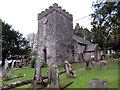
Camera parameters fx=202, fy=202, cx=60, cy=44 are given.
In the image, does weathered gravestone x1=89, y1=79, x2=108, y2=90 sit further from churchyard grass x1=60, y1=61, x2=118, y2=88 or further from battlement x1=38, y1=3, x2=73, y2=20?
battlement x1=38, y1=3, x2=73, y2=20

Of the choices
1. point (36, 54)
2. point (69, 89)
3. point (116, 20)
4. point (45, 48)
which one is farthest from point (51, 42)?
point (69, 89)

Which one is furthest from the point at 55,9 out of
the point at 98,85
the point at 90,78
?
the point at 98,85

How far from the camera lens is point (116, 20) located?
21.9 metres

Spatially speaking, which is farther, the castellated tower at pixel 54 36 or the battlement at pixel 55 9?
the battlement at pixel 55 9

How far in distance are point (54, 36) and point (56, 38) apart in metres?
0.47

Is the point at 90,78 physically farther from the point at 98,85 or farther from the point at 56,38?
the point at 56,38

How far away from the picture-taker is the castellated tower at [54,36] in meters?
→ 32.0

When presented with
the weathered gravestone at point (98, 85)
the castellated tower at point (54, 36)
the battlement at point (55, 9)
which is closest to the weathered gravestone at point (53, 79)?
the weathered gravestone at point (98, 85)

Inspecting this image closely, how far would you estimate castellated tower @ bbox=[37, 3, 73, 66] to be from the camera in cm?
3203

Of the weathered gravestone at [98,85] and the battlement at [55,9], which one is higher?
the battlement at [55,9]

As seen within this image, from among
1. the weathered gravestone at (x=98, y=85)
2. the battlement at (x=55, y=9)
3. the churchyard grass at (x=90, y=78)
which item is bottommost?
the churchyard grass at (x=90, y=78)

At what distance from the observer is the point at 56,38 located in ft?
105

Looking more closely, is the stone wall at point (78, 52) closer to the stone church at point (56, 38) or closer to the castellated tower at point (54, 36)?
the stone church at point (56, 38)

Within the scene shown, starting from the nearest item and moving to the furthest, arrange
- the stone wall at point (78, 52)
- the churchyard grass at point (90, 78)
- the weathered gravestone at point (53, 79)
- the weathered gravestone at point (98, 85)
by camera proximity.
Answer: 1. the weathered gravestone at point (98, 85)
2. the weathered gravestone at point (53, 79)
3. the churchyard grass at point (90, 78)
4. the stone wall at point (78, 52)
